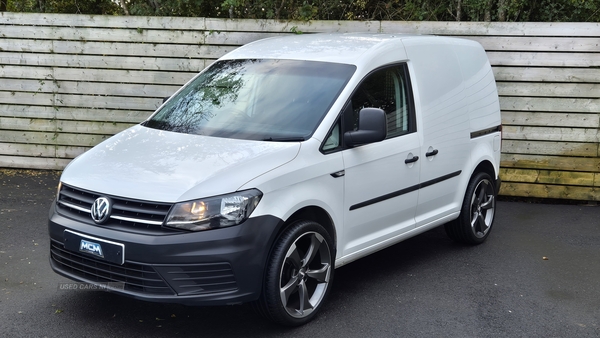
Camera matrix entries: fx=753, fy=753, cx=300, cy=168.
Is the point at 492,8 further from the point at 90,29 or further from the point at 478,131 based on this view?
the point at 90,29

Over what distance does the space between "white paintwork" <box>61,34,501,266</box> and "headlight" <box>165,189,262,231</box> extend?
0.05 meters

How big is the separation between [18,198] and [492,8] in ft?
21.0

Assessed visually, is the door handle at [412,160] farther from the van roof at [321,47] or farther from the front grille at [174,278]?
the front grille at [174,278]

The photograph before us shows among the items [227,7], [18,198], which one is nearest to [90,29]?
[227,7]

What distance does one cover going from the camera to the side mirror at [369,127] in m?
5.23

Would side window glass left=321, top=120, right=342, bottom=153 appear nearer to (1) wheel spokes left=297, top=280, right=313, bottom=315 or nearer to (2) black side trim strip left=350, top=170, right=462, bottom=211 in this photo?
(2) black side trim strip left=350, top=170, right=462, bottom=211

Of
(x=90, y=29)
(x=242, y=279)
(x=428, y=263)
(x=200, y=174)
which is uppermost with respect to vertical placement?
(x=90, y=29)

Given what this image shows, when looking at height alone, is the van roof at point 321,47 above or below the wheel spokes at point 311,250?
above

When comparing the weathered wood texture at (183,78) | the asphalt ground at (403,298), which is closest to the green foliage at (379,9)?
the weathered wood texture at (183,78)

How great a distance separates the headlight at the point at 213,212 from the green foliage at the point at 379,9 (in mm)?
5149

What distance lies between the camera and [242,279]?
15.0 ft

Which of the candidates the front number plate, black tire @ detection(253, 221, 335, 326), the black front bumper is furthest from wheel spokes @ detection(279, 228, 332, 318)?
the front number plate

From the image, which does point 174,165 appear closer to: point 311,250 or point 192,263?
point 192,263

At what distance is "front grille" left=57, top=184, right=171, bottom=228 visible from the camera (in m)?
4.51
